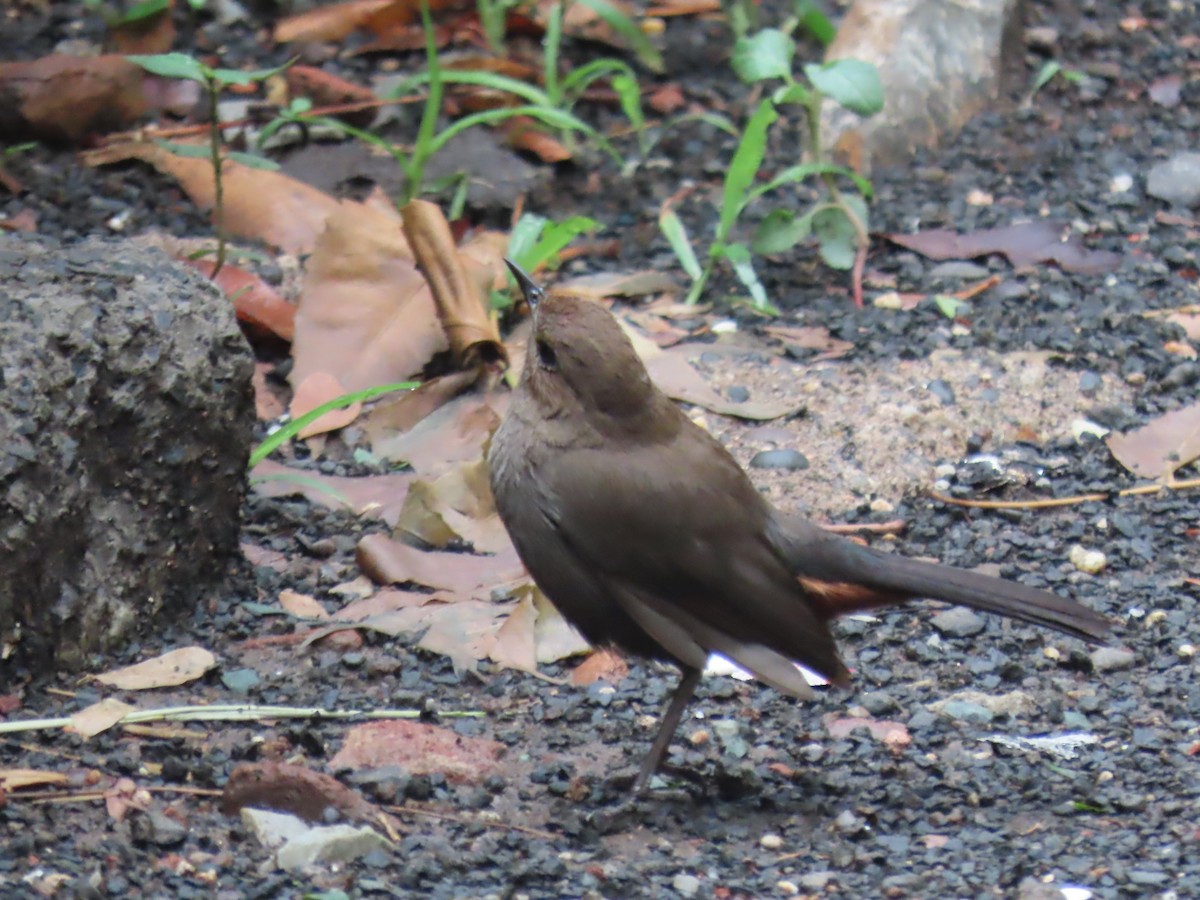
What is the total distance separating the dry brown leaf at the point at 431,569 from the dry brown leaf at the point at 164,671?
1.85 feet

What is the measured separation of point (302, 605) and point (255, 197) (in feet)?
7.38

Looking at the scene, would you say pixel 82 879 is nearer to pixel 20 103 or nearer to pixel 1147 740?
pixel 1147 740

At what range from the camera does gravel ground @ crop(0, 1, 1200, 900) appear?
10.7 feet

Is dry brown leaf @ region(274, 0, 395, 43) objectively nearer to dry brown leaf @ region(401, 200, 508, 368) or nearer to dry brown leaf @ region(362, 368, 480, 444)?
dry brown leaf @ region(401, 200, 508, 368)

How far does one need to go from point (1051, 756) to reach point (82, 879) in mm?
2047

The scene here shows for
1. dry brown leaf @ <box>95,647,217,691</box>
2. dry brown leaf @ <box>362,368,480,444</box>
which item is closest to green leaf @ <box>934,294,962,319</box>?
dry brown leaf @ <box>362,368,480,444</box>

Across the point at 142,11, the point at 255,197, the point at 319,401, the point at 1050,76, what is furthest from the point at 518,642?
the point at 1050,76

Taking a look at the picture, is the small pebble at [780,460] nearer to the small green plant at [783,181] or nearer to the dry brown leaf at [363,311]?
the small green plant at [783,181]

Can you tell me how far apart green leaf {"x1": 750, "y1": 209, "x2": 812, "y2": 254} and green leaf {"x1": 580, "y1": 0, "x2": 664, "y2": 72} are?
4.90ft

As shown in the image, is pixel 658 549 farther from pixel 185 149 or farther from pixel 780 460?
pixel 185 149

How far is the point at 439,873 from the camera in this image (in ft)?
10.6

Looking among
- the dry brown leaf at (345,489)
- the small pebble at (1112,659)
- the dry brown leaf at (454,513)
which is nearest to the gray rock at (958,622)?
the small pebble at (1112,659)

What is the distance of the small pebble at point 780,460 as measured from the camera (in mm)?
5035

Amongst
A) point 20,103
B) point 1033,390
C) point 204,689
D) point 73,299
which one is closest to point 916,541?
point 1033,390
